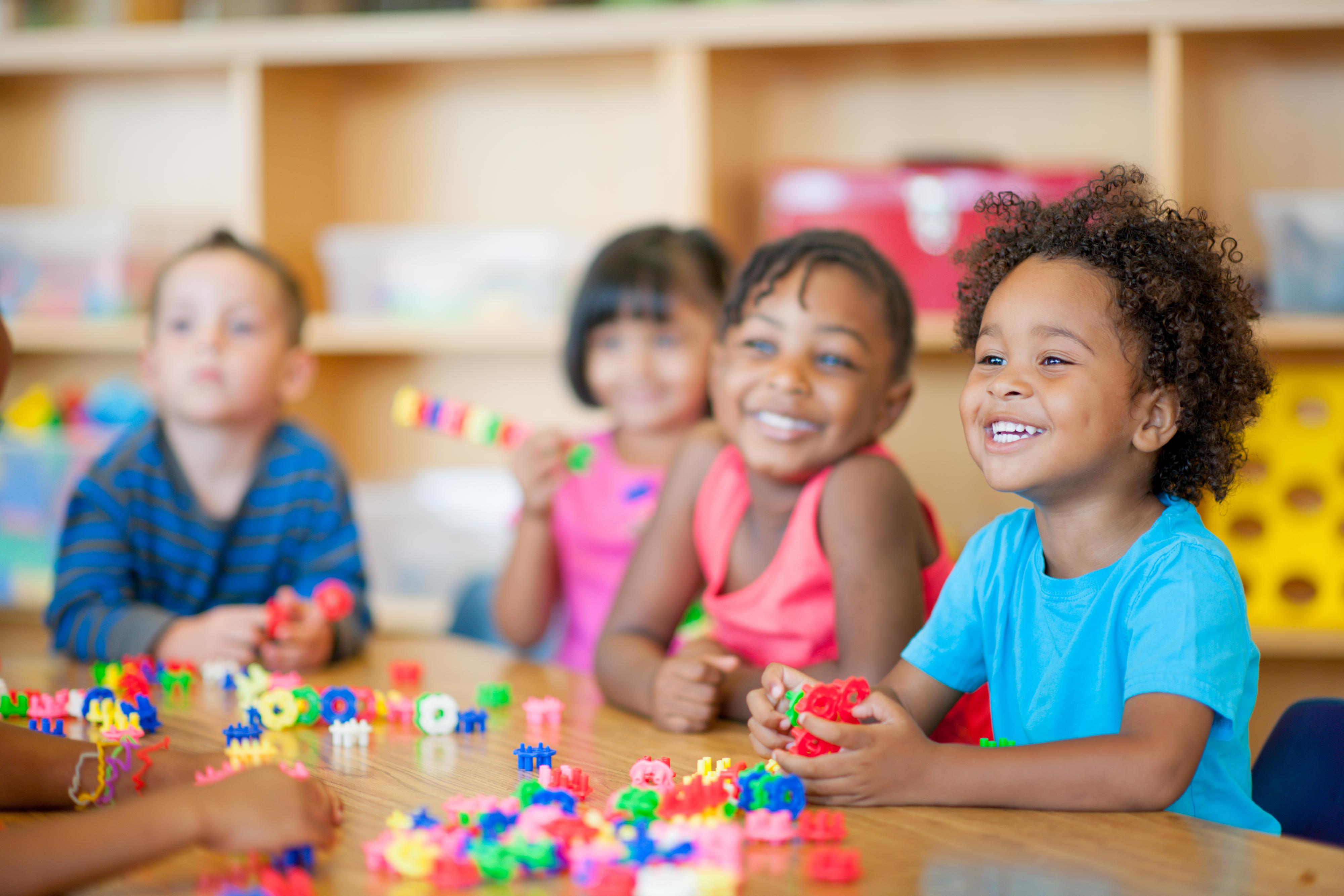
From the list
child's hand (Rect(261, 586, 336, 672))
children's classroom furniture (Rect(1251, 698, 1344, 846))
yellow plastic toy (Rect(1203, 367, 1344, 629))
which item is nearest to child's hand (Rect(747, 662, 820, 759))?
children's classroom furniture (Rect(1251, 698, 1344, 846))

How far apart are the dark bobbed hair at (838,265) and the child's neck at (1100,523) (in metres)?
0.33

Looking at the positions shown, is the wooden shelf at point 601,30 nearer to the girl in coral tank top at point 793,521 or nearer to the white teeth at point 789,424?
the girl in coral tank top at point 793,521

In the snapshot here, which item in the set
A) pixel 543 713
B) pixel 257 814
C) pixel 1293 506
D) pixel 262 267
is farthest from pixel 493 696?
pixel 1293 506

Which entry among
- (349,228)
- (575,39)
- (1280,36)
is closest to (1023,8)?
(1280,36)

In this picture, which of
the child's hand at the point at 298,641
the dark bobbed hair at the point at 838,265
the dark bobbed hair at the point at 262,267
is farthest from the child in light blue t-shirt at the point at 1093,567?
the dark bobbed hair at the point at 262,267

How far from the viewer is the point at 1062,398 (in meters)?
0.92

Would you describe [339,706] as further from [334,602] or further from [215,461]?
[215,461]

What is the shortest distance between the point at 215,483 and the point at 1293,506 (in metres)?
1.66

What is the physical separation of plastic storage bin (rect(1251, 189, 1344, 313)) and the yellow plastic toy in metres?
0.12

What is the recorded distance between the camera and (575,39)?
85.0 inches

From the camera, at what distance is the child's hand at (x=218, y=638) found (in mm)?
1384

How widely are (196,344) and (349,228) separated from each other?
3.11 feet

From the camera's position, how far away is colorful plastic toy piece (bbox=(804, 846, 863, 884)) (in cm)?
68

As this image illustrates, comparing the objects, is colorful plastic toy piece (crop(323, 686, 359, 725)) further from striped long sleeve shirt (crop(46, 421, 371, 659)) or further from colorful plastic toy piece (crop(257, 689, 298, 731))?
striped long sleeve shirt (crop(46, 421, 371, 659))
